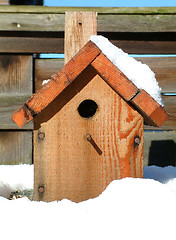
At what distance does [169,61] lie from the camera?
3135mm

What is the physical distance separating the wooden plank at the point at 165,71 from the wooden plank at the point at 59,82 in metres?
1.64

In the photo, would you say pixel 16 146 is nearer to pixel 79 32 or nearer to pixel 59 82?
pixel 79 32

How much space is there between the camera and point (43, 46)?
3.11m

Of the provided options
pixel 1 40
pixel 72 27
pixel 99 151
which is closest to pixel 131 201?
pixel 99 151

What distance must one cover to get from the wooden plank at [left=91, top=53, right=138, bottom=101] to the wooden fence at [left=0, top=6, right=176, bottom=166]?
1.52 meters

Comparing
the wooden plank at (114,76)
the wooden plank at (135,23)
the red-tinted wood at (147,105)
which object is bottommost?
the red-tinted wood at (147,105)

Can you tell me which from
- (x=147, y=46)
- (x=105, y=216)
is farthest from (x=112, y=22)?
(x=105, y=216)

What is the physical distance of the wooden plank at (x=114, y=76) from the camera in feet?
5.38

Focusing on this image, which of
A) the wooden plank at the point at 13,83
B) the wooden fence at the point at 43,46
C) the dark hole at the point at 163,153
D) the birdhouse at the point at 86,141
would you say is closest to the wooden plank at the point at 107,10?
the wooden fence at the point at 43,46

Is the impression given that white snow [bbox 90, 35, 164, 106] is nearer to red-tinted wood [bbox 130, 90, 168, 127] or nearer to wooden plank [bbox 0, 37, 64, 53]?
red-tinted wood [bbox 130, 90, 168, 127]

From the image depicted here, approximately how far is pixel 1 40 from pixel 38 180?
1.94 meters

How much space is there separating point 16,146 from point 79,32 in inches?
60.5

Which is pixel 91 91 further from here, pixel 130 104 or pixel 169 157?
pixel 169 157

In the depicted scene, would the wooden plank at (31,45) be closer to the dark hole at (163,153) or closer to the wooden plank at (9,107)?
the wooden plank at (9,107)
